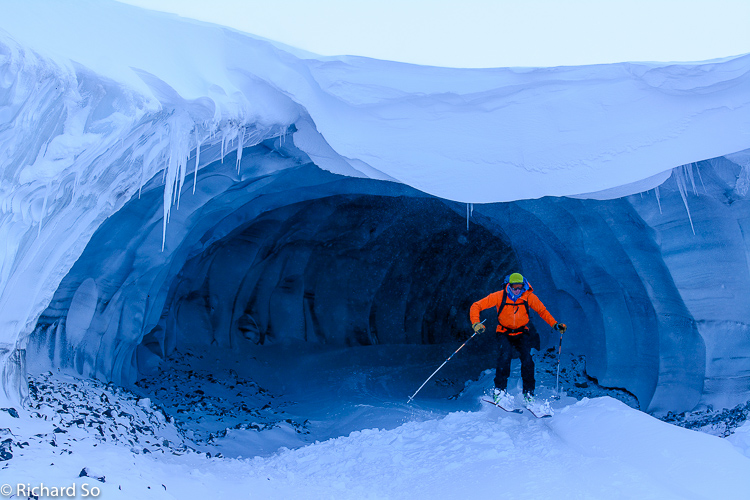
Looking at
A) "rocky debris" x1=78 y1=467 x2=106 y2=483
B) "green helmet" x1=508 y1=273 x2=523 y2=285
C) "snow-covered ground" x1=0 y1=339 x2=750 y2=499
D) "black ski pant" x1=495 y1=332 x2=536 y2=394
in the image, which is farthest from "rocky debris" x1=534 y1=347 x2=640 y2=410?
"rocky debris" x1=78 y1=467 x2=106 y2=483

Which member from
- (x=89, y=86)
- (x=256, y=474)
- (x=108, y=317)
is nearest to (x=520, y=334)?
(x=256, y=474)

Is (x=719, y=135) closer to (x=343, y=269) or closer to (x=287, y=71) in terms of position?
(x=287, y=71)

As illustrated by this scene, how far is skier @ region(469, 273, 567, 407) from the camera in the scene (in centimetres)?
548

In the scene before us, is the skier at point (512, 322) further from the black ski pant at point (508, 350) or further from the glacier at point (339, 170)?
the glacier at point (339, 170)

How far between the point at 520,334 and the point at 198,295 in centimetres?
645

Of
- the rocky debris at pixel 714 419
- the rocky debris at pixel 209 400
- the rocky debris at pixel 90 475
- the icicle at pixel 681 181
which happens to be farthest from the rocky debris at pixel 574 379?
the rocky debris at pixel 90 475

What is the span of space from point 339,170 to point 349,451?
9.01 feet

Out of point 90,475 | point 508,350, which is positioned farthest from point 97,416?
point 508,350

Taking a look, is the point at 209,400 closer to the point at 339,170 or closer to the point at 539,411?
the point at 339,170

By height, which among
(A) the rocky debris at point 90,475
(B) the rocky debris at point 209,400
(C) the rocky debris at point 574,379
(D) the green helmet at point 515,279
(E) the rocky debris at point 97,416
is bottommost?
(B) the rocky debris at point 209,400

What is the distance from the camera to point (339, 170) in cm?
584

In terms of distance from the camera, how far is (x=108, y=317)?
6.77 meters

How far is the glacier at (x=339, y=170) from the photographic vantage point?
351 centimetres

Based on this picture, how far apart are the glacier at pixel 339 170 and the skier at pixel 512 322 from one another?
96 cm
